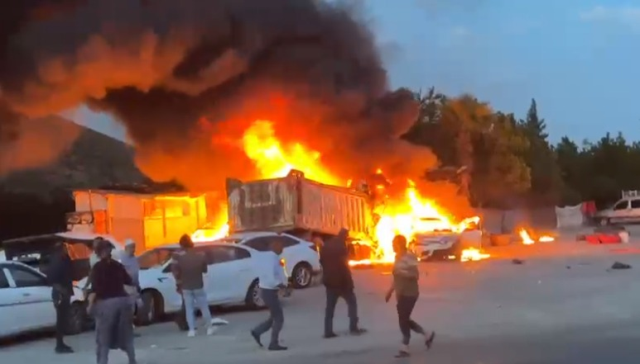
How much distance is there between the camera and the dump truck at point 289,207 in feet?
94.4

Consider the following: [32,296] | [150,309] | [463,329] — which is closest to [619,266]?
[463,329]

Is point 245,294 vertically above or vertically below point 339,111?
below

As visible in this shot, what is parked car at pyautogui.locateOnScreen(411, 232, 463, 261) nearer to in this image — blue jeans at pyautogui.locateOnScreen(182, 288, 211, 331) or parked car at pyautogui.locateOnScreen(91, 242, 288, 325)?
parked car at pyautogui.locateOnScreen(91, 242, 288, 325)

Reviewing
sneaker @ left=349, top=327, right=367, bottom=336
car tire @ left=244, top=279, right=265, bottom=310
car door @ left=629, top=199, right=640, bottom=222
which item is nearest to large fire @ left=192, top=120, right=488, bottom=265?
car tire @ left=244, top=279, right=265, bottom=310

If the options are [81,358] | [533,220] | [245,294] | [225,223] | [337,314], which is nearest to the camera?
[81,358]

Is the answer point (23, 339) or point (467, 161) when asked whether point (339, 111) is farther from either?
point (23, 339)

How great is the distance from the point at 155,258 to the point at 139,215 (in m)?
15.5

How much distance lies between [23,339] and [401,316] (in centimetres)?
690

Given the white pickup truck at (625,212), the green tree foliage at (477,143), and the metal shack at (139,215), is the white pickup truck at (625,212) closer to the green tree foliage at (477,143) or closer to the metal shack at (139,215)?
the green tree foliage at (477,143)

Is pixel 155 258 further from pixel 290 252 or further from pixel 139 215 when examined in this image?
pixel 139 215

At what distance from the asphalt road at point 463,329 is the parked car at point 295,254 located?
0.46 metres

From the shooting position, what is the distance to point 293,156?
3631cm

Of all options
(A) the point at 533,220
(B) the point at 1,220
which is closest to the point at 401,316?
(B) the point at 1,220

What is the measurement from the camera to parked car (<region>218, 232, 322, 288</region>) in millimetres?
22078
